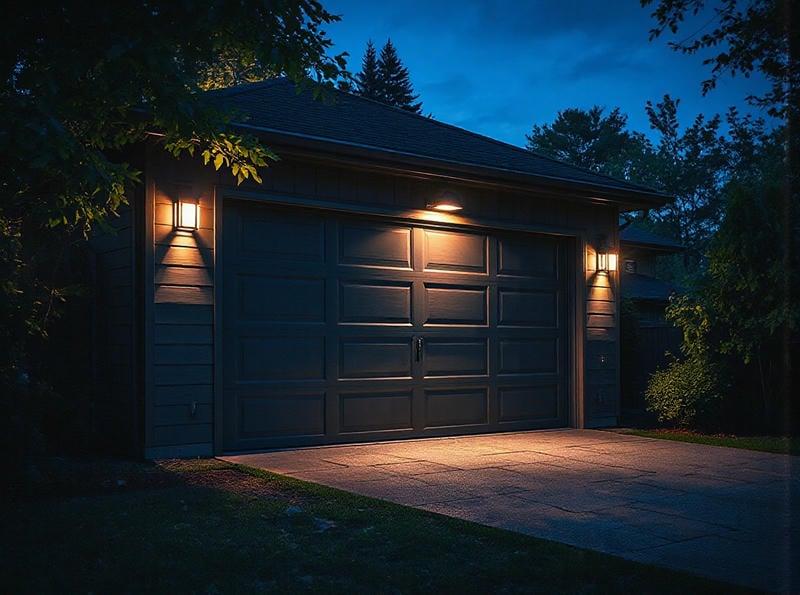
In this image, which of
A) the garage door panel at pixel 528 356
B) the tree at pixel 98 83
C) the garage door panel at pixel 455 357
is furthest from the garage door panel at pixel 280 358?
the garage door panel at pixel 528 356

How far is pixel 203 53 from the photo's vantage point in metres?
5.16

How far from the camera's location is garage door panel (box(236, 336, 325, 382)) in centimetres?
742

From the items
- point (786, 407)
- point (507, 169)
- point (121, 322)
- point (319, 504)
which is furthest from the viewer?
point (786, 407)

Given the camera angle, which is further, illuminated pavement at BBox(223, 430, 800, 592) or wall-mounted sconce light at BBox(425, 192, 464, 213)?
wall-mounted sconce light at BBox(425, 192, 464, 213)

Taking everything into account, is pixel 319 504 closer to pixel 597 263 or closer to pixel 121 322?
pixel 121 322

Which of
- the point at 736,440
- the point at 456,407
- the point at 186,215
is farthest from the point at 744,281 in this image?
the point at 186,215

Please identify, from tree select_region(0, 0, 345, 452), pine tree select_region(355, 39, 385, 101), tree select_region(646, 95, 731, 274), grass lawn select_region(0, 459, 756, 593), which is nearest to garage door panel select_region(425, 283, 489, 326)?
tree select_region(0, 0, 345, 452)

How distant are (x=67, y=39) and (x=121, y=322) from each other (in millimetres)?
3112

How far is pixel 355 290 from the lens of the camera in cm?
809

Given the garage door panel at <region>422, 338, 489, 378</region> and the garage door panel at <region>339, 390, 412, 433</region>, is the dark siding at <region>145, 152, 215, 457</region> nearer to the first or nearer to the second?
the garage door panel at <region>339, 390, 412, 433</region>

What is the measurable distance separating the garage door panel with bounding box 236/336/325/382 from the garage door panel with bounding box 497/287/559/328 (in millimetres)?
2333

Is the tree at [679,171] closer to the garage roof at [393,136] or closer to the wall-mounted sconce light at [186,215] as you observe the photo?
the garage roof at [393,136]

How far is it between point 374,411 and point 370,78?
34593 mm

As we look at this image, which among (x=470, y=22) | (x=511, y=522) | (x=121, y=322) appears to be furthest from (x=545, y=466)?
(x=470, y=22)
